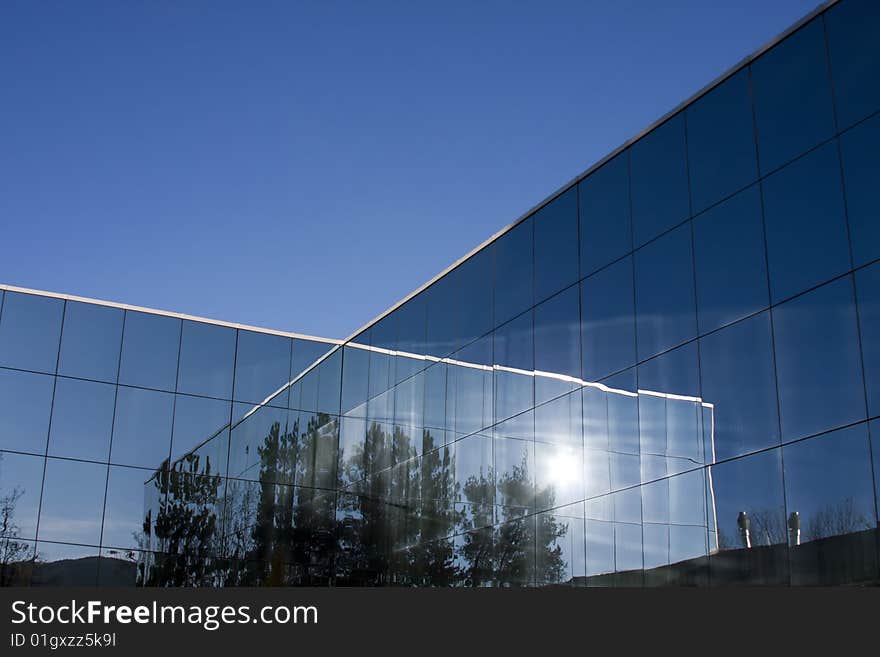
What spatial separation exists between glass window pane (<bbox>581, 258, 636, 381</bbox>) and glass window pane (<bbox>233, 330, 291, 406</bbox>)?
49.1 feet

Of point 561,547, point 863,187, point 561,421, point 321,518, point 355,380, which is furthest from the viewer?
point 355,380

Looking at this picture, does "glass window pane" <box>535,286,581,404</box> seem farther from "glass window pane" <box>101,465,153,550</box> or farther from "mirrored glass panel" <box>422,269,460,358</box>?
"glass window pane" <box>101,465,153,550</box>

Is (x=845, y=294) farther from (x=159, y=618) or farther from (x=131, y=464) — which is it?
→ (x=131, y=464)

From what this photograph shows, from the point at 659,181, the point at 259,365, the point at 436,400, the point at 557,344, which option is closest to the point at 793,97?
the point at 659,181

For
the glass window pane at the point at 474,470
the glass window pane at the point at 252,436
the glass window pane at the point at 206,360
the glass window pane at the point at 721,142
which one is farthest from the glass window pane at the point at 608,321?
the glass window pane at the point at 206,360

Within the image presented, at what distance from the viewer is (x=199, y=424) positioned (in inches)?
1412

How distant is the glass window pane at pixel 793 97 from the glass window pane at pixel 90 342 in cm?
2183

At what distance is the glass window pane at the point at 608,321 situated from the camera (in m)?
24.4

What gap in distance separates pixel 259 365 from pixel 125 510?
6.78 meters

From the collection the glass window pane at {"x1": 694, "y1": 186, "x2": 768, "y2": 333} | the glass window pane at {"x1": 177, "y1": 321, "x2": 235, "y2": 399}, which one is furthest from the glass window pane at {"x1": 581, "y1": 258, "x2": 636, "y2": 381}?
the glass window pane at {"x1": 177, "y1": 321, "x2": 235, "y2": 399}

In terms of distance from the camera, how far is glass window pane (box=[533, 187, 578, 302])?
2709 centimetres

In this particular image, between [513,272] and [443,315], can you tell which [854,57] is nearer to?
[513,272]

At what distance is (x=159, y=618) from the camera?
44.2 ft

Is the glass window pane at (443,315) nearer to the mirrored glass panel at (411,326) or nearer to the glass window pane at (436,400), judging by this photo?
the mirrored glass panel at (411,326)
